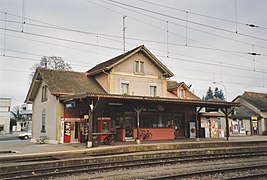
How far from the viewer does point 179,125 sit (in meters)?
25.5

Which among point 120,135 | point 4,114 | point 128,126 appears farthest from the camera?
point 4,114

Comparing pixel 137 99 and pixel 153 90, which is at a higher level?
pixel 153 90

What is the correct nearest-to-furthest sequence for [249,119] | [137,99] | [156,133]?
1. [137,99]
2. [156,133]
3. [249,119]

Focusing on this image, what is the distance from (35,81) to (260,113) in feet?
89.1

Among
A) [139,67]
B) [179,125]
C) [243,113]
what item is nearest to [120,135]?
[179,125]

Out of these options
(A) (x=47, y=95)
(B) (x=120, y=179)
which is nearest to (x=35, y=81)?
(A) (x=47, y=95)

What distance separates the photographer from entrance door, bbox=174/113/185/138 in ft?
82.5

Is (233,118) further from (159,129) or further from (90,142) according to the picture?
(90,142)

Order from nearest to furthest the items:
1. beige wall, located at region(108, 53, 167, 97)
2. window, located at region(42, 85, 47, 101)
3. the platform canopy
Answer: the platform canopy < window, located at region(42, 85, 47, 101) < beige wall, located at region(108, 53, 167, 97)

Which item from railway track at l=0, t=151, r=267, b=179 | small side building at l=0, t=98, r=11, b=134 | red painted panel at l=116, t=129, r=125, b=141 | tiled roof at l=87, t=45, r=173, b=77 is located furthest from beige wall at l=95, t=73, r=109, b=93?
small side building at l=0, t=98, r=11, b=134

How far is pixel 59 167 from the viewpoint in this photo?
1088 centimetres

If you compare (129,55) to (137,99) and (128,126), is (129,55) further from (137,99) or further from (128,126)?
(137,99)

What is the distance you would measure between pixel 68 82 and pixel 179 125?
10.3 m

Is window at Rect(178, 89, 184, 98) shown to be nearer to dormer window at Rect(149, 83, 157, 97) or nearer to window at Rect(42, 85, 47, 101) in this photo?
dormer window at Rect(149, 83, 157, 97)
